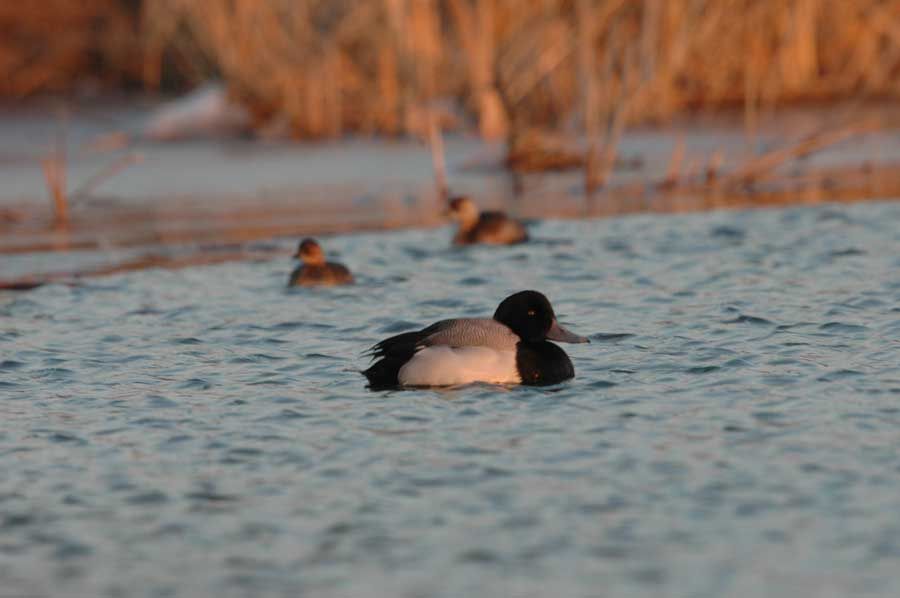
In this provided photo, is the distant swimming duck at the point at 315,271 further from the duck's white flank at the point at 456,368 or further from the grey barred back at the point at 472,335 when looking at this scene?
the duck's white flank at the point at 456,368

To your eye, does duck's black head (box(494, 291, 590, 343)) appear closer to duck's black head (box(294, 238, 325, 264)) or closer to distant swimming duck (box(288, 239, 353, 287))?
distant swimming duck (box(288, 239, 353, 287))

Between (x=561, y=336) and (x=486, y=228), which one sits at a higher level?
(x=486, y=228)

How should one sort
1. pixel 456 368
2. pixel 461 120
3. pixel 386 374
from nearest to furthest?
pixel 456 368 → pixel 386 374 → pixel 461 120

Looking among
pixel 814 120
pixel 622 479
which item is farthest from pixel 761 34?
pixel 622 479

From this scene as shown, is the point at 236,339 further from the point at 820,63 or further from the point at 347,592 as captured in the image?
the point at 820,63

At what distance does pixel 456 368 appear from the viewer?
781 cm

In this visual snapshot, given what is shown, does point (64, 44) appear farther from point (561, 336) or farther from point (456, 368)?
point (456, 368)

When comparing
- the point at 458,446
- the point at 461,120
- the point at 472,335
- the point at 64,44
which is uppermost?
the point at 64,44

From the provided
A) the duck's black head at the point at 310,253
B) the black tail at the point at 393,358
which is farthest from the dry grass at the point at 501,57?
the black tail at the point at 393,358

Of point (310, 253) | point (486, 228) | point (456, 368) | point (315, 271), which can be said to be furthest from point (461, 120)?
point (456, 368)

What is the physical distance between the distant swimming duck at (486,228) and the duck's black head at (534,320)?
467 centimetres

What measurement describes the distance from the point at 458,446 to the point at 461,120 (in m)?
14.2

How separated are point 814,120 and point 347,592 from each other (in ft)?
53.3

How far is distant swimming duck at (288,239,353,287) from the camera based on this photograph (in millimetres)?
11227
